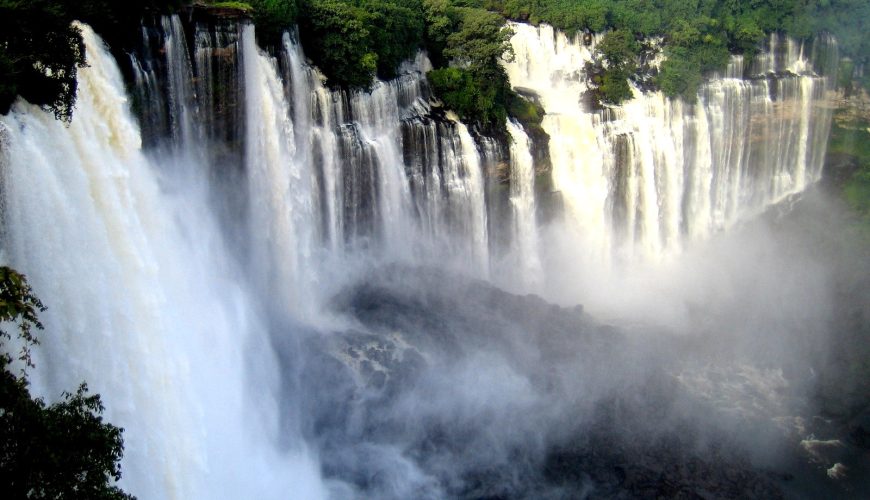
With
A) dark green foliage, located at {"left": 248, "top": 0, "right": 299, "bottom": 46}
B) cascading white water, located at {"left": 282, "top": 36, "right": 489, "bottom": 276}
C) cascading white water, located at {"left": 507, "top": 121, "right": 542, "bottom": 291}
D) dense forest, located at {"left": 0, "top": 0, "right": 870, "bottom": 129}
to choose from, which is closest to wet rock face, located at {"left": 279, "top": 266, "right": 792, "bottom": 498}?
cascading white water, located at {"left": 282, "top": 36, "right": 489, "bottom": 276}

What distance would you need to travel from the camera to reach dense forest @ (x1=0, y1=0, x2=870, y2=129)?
14.4 meters

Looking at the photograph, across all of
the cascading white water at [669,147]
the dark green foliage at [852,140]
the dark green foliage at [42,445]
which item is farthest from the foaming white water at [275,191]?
the dark green foliage at [852,140]

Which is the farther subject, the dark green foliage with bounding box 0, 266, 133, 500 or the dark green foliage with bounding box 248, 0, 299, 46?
the dark green foliage with bounding box 248, 0, 299, 46

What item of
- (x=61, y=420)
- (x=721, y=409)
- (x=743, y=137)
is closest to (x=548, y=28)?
(x=743, y=137)

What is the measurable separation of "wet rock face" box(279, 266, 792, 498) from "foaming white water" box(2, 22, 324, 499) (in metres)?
2.41

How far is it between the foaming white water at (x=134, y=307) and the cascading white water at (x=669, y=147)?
17.1 meters

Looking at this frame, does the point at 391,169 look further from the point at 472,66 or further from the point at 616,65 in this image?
the point at 616,65

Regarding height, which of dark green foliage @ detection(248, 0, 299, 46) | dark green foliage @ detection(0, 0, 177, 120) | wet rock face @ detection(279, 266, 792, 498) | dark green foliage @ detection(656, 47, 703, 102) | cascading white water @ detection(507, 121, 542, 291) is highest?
dark green foliage @ detection(248, 0, 299, 46)

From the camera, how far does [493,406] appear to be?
75.4 ft

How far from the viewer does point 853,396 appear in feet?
88.0

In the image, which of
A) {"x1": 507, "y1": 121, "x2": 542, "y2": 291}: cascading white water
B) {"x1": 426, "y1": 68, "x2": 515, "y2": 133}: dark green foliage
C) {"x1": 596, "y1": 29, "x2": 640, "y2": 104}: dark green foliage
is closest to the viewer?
{"x1": 426, "y1": 68, "x2": 515, "y2": 133}: dark green foliage

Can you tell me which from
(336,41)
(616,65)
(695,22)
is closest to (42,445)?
(336,41)

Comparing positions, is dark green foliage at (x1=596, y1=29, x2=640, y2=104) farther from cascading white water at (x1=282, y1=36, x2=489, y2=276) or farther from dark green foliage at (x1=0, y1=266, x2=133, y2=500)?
dark green foliage at (x1=0, y1=266, x2=133, y2=500)

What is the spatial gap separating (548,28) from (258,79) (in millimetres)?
16982
